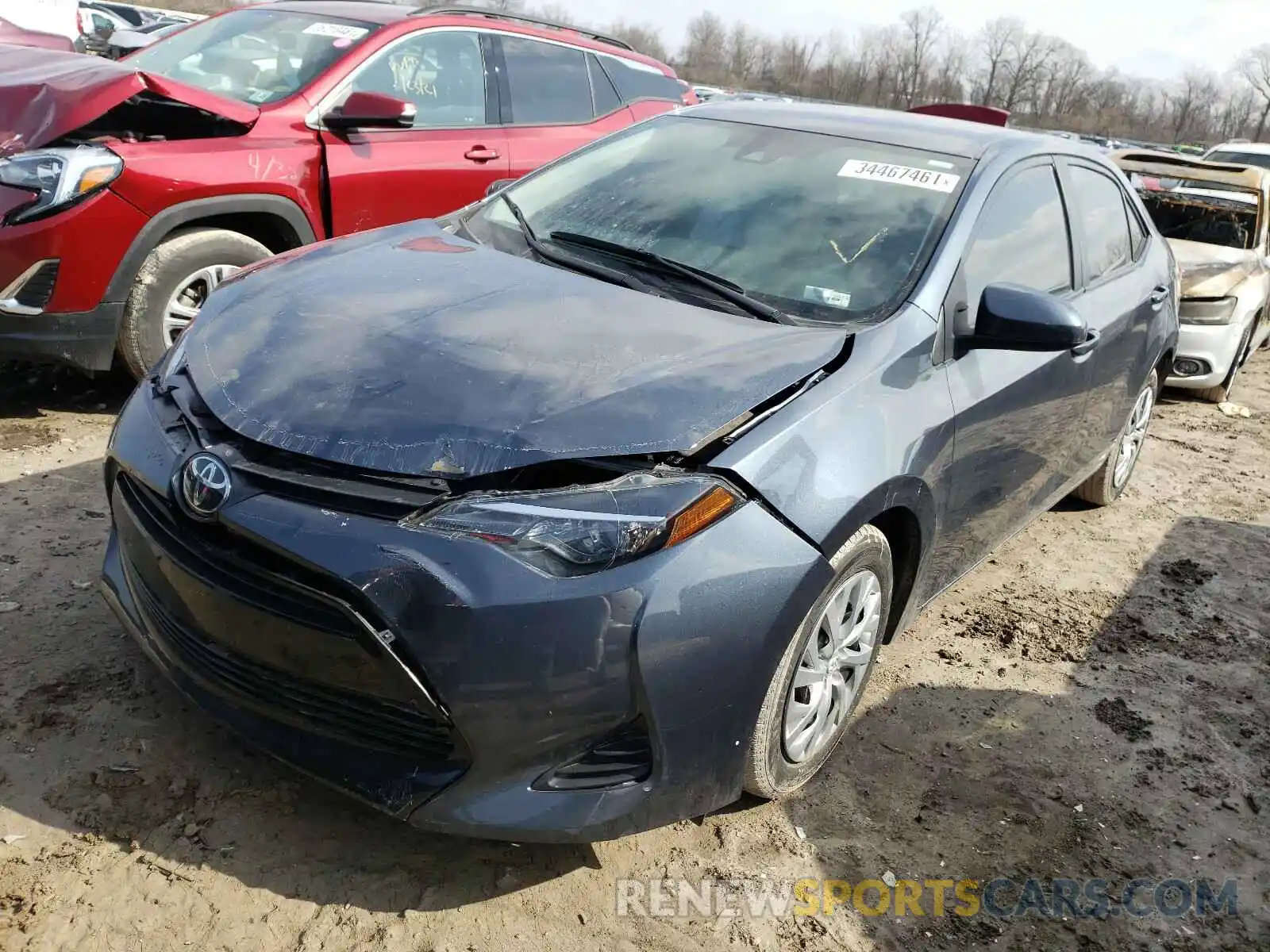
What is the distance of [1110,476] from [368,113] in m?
3.81

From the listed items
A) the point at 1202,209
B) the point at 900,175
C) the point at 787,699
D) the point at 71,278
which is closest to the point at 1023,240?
the point at 900,175

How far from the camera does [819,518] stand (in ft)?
7.60

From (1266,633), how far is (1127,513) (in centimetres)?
117

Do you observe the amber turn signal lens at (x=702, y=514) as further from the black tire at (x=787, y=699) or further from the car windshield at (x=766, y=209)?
the car windshield at (x=766, y=209)

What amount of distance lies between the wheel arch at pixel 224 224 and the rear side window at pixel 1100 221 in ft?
10.8

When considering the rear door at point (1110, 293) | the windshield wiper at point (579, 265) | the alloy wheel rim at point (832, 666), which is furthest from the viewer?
the rear door at point (1110, 293)

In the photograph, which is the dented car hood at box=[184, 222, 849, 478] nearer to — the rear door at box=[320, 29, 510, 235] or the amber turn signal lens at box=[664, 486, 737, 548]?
the amber turn signal lens at box=[664, 486, 737, 548]

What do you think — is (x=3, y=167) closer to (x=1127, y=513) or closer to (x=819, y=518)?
(x=819, y=518)

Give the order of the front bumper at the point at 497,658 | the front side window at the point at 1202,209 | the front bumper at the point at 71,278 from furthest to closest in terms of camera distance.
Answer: the front side window at the point at 1202,209 → the front bumper at the point at 71,278 → the front bumper at the point at 497,658

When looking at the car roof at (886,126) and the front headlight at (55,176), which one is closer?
the car roof at (886,126)

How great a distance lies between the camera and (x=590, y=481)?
214 centimetres

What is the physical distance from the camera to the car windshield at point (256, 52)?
4.96 m

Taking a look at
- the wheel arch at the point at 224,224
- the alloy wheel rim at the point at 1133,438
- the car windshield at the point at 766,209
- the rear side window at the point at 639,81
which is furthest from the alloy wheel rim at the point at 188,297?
the alloy wheel rim at the point at 1133,438

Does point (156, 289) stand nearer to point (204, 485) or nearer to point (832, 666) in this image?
point (204, 485)
